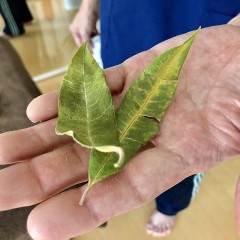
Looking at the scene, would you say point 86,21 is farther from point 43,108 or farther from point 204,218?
point 204,218

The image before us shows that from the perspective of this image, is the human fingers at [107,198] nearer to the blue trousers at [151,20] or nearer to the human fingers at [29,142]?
the human fingers at [29,142]

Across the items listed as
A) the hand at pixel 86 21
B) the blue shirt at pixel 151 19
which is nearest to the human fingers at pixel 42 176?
the blue shirt at pixel 151 19

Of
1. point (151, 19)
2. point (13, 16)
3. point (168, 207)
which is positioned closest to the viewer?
point (151, 19)

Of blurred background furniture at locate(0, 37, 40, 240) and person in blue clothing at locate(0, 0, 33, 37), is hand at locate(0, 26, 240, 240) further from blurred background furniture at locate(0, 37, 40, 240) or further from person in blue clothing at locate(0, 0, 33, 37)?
person in blue clothing at locate(0, 0, 33, 37)

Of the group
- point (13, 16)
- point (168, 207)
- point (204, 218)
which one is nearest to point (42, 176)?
point (168, 207)

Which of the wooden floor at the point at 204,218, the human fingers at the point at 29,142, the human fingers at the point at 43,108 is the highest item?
the human fingers at the point at 43,108

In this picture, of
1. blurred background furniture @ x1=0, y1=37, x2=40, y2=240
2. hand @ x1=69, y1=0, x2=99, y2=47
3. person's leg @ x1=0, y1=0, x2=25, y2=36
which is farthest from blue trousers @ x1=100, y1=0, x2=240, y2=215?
person's leg @ x1=0, y1=0, x2=25, y2=36
